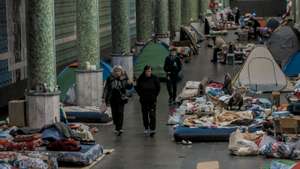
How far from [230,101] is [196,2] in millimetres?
43995

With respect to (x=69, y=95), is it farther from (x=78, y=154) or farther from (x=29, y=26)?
(x=78, y=154)

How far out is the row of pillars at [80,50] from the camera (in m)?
21.5

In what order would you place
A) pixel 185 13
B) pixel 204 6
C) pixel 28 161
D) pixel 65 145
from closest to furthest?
pixel 28 161 < pixel 65 145 < pixel 185 13 < pixel 204 6

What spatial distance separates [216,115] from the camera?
75.0ft

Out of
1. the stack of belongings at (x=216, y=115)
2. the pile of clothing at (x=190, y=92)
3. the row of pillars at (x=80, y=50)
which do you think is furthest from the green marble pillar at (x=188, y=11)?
the stack of belongings at (x=216, y=115)

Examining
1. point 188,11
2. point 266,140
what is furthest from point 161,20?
point 266,140

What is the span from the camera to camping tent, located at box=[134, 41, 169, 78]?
119ft

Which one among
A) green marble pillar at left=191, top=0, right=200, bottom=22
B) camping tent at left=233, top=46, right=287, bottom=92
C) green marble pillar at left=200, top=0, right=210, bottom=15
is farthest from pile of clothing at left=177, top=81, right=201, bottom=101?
green marble pillar at left=200, top=0, right=210, bottom=15

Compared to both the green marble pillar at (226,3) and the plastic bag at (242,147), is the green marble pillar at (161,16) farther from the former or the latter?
the green marble pillar at (226,3)

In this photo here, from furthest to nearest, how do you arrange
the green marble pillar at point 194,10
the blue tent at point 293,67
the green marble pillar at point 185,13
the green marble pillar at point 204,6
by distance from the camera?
1. the green marble pillar at point 204,6
2. the green marble pillar at point 194,10
3. the green marble pillar at point 185,13
4. the blue tent at point 293,67

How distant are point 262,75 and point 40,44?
11722 mm

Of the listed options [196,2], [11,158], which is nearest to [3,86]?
[11,158]

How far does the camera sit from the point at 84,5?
87.2 ft

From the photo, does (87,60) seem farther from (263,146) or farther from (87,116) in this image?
(263,146)
